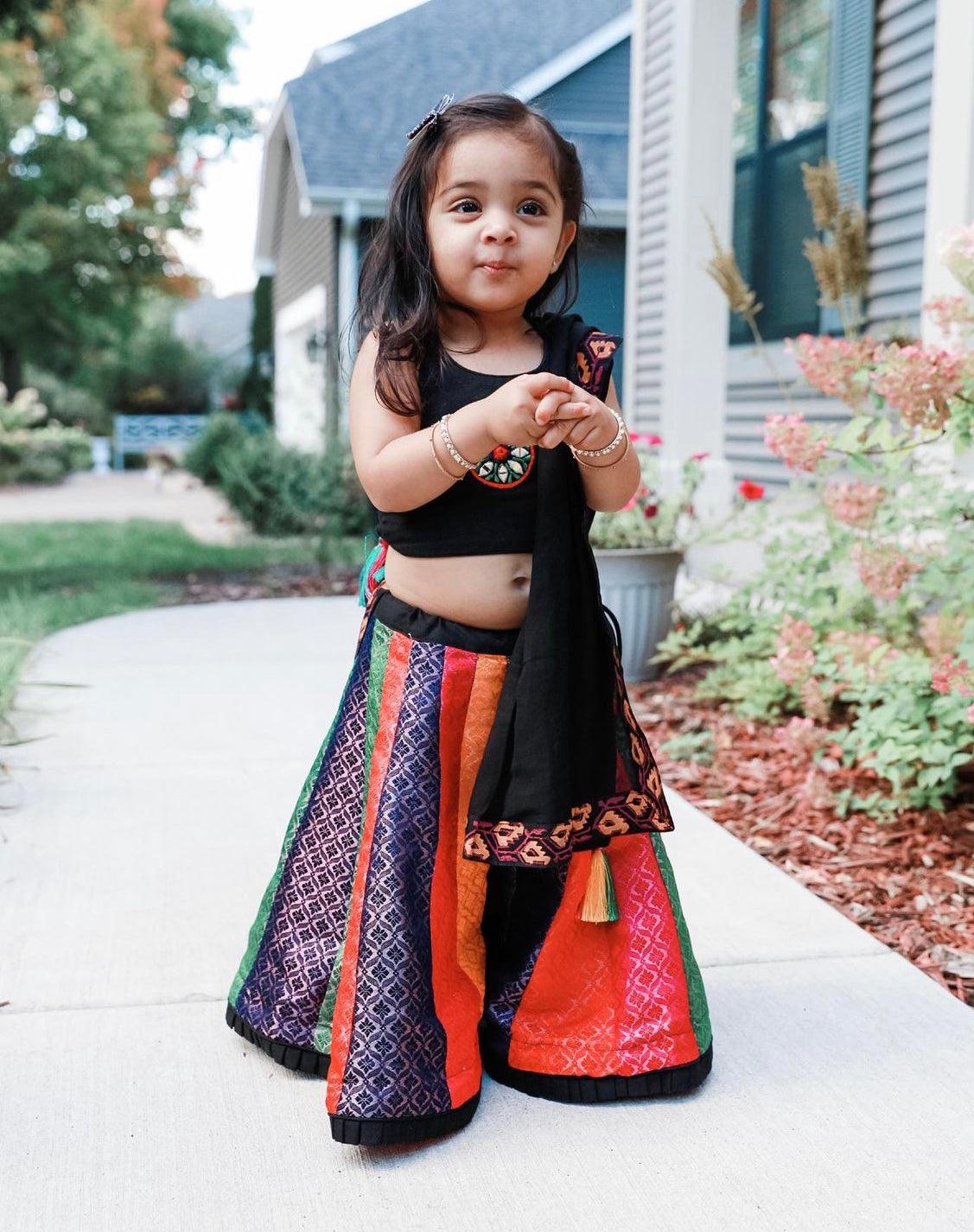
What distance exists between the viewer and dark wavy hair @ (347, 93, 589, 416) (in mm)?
1911

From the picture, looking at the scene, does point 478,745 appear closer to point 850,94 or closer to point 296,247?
point 850,94

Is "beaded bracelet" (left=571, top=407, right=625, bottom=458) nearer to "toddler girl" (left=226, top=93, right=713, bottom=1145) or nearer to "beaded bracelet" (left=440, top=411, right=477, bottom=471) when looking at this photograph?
"toddler girl" (left=226, top=93, right=713, bottom=1145)

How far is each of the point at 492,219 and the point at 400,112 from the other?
14467 millimetres

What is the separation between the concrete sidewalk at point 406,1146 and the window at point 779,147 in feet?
15.9

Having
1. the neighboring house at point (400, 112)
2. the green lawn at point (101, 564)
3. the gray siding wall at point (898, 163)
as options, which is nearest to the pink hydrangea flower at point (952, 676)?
the gray siding wall at point (898, 163)

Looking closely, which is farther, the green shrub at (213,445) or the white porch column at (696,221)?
the green shrub at (213,445)

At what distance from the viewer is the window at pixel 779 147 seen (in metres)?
7.35

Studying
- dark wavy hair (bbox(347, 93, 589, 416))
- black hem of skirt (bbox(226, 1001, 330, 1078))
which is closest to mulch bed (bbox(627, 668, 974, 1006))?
black hem of skirt (bbox(226, 1001, 330, 1078))

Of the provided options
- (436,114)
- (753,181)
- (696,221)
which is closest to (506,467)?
(436,114)

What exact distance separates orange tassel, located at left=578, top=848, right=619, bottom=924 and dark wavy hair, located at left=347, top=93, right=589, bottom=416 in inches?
29.5

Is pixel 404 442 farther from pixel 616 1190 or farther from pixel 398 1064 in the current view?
pixel 616 1190

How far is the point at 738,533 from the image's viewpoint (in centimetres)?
472

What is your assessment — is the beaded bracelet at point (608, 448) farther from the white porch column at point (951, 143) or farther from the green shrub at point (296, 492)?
the green shrub at point (296, 492)

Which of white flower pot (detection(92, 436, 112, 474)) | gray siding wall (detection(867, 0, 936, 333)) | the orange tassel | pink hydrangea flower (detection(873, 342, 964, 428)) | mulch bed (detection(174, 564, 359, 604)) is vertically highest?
gray siding wall (detection(867, 0, 936, 333))
